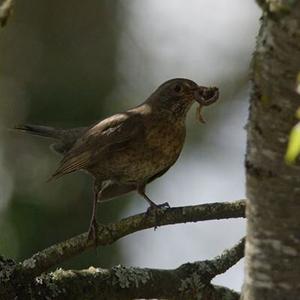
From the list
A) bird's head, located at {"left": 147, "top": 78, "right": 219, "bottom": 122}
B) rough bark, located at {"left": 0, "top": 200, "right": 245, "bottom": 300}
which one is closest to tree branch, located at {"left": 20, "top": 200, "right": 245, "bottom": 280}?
rough bark, located at {"left": 0, "top": 200, "right": 245, "bottom": 300}

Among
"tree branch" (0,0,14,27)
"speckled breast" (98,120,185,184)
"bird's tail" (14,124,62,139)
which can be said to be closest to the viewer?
"tree branch" (0,0,14,27)

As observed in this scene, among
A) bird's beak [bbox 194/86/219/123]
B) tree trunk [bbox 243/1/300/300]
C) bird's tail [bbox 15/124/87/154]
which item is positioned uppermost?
bird's tail [bbox 15/124/87/154]

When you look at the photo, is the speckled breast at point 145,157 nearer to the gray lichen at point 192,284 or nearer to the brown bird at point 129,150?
the brown bird at point 129,150

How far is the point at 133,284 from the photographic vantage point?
4.82m

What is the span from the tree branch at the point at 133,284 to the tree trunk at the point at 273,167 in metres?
1.49

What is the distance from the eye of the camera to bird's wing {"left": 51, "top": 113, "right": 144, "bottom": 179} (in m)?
6.72

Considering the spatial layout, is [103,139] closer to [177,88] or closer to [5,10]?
[177,88]

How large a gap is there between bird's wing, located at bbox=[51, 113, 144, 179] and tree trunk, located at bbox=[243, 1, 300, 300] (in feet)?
11.3

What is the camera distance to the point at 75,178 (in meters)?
9.64

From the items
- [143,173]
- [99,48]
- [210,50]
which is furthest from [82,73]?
[143,173]

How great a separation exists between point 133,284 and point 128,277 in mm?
35

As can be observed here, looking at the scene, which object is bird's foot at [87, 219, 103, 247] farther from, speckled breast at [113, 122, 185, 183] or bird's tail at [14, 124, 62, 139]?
bird's tail at [14, 124, 62, 139]

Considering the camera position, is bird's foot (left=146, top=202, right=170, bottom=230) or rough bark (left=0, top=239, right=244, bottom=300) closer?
rough bark (left=0, top=239, right=244, bottom=300)

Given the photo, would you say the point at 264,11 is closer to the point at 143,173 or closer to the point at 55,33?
the point at 143,173
